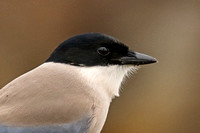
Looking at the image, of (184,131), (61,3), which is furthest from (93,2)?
(184,131)

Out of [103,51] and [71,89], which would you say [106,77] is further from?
[71,89]

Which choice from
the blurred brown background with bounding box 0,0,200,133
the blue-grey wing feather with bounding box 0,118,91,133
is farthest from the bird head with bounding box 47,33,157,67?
the blurred brown background with bounding box 0,0,200,133

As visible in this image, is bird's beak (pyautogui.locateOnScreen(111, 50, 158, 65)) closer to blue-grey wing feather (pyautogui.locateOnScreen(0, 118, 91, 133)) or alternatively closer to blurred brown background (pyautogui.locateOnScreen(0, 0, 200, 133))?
blue-grey wing feather (pyautogui.locateOnScreen(0, 118, 91, 133))

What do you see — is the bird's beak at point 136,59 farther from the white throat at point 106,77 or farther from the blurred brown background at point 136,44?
the blurred brown background at point 136,44

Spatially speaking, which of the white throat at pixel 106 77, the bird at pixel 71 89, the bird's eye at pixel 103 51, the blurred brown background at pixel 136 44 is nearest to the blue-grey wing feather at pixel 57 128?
the bird at pixel 71 89

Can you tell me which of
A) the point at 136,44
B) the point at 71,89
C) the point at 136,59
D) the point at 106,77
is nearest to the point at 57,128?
the point at 71,89

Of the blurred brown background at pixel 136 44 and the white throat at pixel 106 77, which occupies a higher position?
the white throat at pixel 106 77
